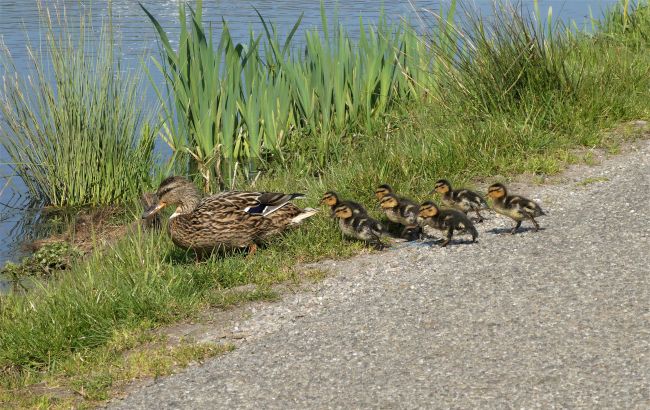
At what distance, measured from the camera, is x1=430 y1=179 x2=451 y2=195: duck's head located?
25.1 ft

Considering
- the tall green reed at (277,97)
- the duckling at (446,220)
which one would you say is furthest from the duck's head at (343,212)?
the tall green reed at (277,97)

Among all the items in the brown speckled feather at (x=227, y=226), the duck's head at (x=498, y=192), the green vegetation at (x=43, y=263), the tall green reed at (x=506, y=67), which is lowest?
the green vegetation at (x=43, y=263)

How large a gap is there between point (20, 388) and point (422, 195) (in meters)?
3.55

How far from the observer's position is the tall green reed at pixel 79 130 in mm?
9844

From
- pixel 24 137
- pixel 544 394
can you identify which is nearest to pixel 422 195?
pixel 544 394

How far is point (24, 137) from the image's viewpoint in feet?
33.7

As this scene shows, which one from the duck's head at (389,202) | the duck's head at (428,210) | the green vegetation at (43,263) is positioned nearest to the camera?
the duck's head at (428,210)

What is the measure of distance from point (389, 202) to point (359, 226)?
439mm

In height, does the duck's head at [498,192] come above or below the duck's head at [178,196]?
above

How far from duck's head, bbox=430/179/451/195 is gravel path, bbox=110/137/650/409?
0.52m

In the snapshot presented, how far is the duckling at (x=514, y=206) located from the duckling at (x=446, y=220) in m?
0.32

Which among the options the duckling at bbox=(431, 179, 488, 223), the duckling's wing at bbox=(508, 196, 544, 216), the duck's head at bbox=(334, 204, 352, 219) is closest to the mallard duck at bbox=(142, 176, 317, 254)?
the duck's head at bbox=(334, 204, 352, 219)

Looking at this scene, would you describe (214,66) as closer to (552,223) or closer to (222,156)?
(222,156)

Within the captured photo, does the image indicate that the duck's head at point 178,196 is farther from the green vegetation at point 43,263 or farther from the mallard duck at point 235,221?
the green vegetation at point 43,263
